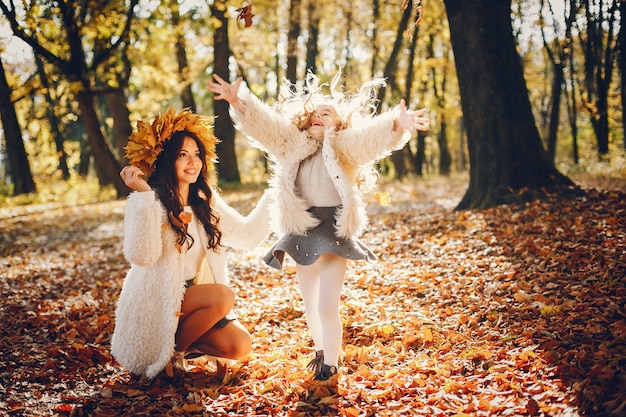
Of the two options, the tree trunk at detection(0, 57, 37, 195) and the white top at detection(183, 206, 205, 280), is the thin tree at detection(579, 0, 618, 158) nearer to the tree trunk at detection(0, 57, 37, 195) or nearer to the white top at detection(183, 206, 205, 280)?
the white top at detection(183, 206, 205, 280)

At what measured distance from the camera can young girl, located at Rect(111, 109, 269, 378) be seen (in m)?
3.25

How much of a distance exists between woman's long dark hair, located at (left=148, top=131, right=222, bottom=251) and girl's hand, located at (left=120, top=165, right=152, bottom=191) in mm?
191

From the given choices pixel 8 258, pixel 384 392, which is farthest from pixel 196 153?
pixel 8 258

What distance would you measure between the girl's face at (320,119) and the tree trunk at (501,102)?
165 inches

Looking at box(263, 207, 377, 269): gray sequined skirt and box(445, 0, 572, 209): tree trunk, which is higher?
box(445, 0, 572, 209): tree trunk

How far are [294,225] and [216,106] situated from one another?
1306 centimetres

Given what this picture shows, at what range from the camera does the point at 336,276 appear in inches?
132

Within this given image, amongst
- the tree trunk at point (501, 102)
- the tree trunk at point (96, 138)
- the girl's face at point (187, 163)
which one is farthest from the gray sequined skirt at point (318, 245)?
the tree trunk at point (96, 138)

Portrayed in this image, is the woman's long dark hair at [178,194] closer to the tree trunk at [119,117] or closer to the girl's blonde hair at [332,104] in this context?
the girl's blonde hair at [332,104]

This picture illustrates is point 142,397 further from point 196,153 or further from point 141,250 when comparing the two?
point 196,153

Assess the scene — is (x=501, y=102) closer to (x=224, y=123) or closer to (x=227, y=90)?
(x=227, y=90)

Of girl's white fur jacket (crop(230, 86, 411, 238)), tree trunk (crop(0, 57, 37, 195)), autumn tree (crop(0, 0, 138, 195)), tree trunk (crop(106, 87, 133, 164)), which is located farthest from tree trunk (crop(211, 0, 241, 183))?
girl's white fur jacket (crop(230, 86, 411, 238))

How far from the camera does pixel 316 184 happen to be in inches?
139

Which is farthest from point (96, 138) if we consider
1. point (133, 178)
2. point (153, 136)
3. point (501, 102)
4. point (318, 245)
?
point (318, 245)
